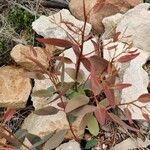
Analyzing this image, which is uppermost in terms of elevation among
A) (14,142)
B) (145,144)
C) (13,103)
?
(14,142)

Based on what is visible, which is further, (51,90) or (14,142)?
(51,90)

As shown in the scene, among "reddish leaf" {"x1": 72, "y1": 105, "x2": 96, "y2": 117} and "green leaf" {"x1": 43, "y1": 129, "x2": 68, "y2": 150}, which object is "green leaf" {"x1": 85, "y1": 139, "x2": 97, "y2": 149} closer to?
"green leaf" {"x1": 43, "y1": 129, "x2": 68, "y2": 150}

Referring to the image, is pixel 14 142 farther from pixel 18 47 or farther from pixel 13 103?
pixel 18 47

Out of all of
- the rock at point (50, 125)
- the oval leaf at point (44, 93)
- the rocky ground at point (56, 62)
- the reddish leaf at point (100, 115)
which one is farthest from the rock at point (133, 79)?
the reddish leaf at point (100, 115)

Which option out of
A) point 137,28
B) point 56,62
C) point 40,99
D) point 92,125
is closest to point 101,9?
point 137,28

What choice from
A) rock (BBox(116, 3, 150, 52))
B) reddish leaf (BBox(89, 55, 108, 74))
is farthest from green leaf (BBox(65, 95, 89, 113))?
rock (BBox(116, 3, 150, 52))

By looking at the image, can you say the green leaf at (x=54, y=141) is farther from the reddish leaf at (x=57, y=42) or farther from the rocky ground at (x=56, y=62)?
the reddish leaf at (x=57, y=42)

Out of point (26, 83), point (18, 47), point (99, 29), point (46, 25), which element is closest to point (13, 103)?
point (26, 83)

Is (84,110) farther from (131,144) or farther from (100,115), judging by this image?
(131,144)
